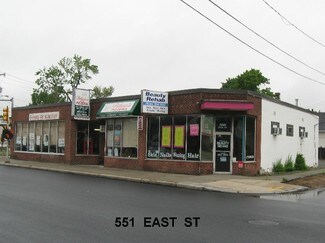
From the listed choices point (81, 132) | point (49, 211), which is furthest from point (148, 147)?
point (49, 211)

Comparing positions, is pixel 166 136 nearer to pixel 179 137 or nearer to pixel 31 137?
pixel 179 137

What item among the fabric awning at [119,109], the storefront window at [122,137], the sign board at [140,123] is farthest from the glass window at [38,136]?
the sign board at [140,123]

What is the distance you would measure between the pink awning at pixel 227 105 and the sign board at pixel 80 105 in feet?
30.7

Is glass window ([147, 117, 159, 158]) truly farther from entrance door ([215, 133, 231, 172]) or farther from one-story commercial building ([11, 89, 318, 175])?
entrance door ([215, 133, 231, 172])

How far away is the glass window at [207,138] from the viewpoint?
20898 mm

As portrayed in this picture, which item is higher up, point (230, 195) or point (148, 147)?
point (148, 147)

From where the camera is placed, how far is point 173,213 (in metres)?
10.1

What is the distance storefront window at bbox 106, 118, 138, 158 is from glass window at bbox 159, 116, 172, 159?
2.04 meters

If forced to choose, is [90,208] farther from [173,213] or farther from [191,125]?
[191,125]

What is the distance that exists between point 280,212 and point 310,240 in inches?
129

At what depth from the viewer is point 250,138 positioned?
851 inches

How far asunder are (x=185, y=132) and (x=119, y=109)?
4.79 metres

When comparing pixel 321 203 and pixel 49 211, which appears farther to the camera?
pixel 321 203

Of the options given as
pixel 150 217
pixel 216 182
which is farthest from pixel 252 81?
pixel 150 217
